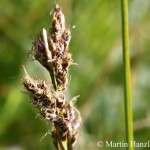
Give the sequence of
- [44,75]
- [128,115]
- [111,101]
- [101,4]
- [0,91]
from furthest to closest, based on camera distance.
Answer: [101,4], [0,91], [111,101], [44,75], [128,115]

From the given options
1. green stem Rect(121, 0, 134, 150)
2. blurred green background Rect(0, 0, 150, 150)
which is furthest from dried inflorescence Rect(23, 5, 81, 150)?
blurred green background Rect(0, 0, 150, 150)

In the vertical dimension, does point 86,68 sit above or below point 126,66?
above

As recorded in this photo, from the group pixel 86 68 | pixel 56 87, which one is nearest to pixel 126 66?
pixel 56 87

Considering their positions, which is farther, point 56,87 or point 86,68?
point 86,68

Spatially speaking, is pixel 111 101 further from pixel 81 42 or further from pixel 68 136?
pixel 68 136

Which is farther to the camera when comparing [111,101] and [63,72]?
[111,101]

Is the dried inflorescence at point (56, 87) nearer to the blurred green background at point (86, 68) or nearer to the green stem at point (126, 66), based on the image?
the green stem at point (126, 66)

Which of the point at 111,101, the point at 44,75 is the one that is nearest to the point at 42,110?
the point at 44,75

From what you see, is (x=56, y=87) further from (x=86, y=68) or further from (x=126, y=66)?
(x=86, y=68)
